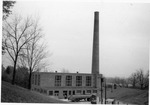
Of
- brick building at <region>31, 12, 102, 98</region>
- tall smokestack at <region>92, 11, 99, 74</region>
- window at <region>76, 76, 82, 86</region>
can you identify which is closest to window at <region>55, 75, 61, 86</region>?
brick building at <region>31, 12, 102, 98</region>

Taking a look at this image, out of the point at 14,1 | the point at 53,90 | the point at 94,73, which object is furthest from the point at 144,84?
the point at 14,1

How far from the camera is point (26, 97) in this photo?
1249 centimetres

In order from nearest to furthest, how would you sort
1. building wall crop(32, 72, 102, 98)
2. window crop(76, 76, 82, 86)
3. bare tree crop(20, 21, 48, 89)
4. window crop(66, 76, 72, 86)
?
bare tree crop(20, 21, 48, 89)
building wall crop(32, 72, 102, 98)
window crop(66, 76, 72, 86)
window crop(76, 76, 82, 86)

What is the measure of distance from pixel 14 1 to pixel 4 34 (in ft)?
10.1

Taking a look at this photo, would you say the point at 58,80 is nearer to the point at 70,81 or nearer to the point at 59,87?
the point at 59,87

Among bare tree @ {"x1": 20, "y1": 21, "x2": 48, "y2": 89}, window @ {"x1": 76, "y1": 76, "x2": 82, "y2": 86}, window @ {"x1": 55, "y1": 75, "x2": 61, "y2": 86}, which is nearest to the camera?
bare tree @ {"x1": 20, "y1": 21, "x2": 48, "y2": 89}

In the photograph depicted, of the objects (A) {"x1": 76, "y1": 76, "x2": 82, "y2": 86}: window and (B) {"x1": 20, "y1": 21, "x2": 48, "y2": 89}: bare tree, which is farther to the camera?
(A) {"x1": 76, "y1": 76, "x2": 82, "y2": 86}: window

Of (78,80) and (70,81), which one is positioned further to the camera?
(78,80)

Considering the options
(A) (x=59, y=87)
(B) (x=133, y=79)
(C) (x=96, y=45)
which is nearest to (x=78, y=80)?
(A) (x=59, y=87)

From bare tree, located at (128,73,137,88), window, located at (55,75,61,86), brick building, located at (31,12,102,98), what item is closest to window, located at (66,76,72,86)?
brick building, located at (31,12,102,98)

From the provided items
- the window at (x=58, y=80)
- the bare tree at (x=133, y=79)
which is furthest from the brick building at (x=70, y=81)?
the bare tree at (x=133, y=79)

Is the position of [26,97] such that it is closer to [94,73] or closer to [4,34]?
[4,34]

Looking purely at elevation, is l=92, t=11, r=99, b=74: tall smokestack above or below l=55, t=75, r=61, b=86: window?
above

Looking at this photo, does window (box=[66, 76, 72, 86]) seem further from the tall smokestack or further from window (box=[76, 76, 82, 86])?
the tall smokestack
